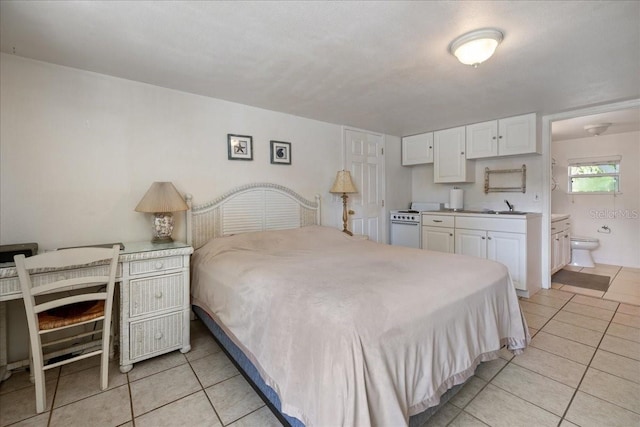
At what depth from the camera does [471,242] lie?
3734 mm

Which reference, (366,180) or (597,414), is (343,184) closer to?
(366,180)

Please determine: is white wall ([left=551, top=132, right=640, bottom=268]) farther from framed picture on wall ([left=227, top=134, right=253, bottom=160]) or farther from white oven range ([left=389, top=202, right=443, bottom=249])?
framed picture on wall ([left=227, top=134, right=253, bottom=160])

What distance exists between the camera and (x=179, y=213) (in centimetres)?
269

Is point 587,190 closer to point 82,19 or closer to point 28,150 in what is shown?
point 82,19

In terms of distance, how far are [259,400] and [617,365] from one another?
7.93 ft

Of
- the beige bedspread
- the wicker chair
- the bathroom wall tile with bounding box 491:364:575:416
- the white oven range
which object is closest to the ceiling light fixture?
the white oven range

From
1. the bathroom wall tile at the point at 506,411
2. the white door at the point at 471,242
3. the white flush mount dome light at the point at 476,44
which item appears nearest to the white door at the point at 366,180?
the white door at the point at 471,242

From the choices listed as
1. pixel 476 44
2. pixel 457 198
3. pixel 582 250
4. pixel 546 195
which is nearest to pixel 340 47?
pixel 476 44

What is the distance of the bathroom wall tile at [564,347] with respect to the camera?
2.08m

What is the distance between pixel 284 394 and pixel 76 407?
1343 millimetres

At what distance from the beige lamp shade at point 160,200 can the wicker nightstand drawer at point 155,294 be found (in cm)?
54

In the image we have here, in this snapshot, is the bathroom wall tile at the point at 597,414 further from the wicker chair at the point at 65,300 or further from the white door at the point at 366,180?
the white door at the point at 366,180

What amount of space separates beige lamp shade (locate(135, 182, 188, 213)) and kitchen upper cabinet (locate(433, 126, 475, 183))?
3543mm

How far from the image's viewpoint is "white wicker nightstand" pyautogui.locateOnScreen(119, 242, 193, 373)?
77.0 inches
